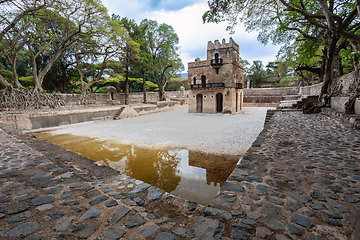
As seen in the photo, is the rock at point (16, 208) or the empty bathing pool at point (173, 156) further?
the empty bathing pool at point (173, 156)

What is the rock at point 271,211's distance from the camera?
198cm

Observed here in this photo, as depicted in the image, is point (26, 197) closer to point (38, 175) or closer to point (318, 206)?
point (38, 175)

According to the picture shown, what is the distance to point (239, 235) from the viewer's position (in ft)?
5.57

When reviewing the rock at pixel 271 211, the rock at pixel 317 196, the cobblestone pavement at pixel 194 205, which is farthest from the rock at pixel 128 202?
the rock at pixel 317 196

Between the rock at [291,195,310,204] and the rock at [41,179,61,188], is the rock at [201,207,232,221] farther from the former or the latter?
the rock at [41,179,61,188]

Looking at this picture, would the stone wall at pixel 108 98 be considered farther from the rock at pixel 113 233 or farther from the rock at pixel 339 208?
the rock at pixel 339 208

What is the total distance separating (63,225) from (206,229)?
62.4 inches

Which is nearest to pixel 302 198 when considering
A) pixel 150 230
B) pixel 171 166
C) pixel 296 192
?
pixel 296 192

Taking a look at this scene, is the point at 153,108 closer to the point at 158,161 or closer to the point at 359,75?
the point at 158,161

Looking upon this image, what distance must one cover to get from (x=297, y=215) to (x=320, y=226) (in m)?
0.22

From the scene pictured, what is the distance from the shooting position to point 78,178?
10.2 feet

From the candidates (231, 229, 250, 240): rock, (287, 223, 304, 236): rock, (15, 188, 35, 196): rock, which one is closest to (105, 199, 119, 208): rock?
(15, 188, 35, 196): rock

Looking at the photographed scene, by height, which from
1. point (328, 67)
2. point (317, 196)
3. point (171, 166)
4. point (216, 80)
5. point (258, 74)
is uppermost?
point (258, 74)

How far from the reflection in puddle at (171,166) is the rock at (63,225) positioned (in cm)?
276
